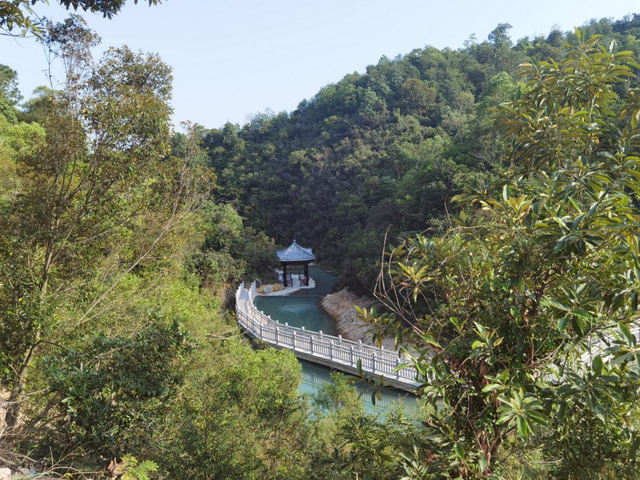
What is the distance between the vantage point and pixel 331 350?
439 inches

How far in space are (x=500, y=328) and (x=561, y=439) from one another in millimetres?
1059

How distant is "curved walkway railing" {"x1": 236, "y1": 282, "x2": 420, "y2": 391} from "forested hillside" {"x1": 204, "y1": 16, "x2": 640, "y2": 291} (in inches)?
202

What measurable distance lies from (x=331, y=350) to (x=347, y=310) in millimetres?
7337

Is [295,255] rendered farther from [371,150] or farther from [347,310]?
[371,150]

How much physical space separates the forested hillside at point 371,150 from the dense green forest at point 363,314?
1174cm

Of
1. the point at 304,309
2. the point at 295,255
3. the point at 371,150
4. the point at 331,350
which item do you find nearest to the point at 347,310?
the point at 304,309

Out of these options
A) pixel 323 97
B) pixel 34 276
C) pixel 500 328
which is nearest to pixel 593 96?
pixel 500 328

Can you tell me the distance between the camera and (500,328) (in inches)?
84.7

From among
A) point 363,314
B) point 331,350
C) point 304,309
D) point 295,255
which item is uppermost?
point 363,314

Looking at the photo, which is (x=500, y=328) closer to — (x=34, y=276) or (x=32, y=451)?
(x=32, y=451)

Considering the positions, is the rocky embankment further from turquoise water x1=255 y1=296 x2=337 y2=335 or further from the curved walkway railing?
the curved walkway railing

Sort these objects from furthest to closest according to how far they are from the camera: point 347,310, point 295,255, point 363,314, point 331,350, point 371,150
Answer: point 371,150 → point 295,255 → point 347,310 → point 331,350 → point 363,314

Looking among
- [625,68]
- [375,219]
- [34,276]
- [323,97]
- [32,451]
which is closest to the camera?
[625,68]

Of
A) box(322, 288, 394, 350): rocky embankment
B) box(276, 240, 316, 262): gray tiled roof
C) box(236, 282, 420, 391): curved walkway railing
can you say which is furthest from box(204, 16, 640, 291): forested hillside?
box(236, 282, 420, 391): curved walkway railing
